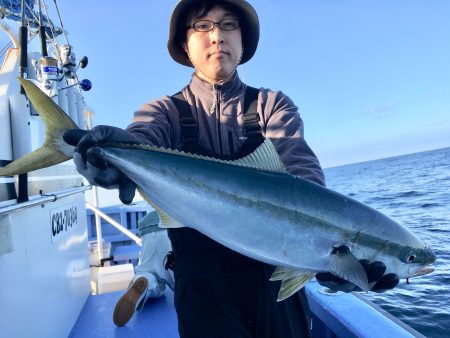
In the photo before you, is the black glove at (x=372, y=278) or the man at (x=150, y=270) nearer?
the black glove at (x=372, y=278)

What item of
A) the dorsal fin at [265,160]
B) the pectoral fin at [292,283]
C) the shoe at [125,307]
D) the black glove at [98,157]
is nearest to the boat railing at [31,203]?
the black glove at [98,157]

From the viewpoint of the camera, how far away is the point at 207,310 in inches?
91.2

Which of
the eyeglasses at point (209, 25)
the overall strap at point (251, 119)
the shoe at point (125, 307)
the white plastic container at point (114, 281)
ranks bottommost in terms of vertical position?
the white plastic container at point (114, 281)

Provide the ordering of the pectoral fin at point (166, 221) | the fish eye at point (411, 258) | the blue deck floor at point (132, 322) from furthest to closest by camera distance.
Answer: the blue deck floor at point (132, 322) < the fish eye at point (411, 258) < the pectoral fin at point (166, 221)

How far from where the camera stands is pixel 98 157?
207cm

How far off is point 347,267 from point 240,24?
2.10m

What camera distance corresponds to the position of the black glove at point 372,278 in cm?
206

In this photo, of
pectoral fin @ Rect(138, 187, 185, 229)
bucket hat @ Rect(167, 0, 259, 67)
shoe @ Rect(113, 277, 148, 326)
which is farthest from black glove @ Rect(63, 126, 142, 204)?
shoe @ Rect(113, 277, 148, 326)

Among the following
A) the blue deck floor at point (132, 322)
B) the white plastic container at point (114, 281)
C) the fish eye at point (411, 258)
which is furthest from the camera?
the white plastic container at point (114, 281)

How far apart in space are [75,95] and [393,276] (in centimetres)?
510

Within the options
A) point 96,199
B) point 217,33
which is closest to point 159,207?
point 217,33

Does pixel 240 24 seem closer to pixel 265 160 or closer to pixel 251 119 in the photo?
pixel 251 119

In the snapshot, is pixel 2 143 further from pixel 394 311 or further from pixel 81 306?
pixel 394 311

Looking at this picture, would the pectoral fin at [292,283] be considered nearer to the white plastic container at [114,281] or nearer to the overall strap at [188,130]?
the overall strap at [188,130]
